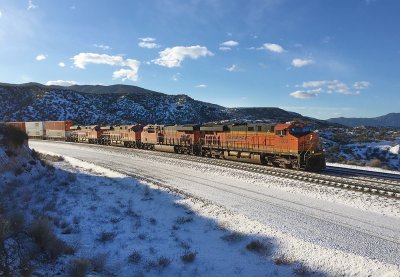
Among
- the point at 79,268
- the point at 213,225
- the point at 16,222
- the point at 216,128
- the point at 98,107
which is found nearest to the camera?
the point at 79,268

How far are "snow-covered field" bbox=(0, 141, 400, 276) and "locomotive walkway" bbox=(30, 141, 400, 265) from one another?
0.03 meters

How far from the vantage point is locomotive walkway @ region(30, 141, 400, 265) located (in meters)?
10.9

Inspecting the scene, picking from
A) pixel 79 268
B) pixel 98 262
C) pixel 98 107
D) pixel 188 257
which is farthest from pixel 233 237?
pixel 98 107

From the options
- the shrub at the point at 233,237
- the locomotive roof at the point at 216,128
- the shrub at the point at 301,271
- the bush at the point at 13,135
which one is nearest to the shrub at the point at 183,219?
the shrub at the point at 233,237

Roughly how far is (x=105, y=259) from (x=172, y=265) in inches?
67.7

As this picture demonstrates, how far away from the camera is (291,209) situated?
14664mm

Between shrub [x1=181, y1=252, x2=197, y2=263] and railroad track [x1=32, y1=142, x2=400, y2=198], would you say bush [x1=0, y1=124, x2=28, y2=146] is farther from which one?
shrub [x1=181, y1=252, x2=197, y2=263]

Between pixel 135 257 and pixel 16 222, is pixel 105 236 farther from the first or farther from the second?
pixel 16 222

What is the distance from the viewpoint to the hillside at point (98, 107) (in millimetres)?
103812

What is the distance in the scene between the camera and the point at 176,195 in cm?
1794

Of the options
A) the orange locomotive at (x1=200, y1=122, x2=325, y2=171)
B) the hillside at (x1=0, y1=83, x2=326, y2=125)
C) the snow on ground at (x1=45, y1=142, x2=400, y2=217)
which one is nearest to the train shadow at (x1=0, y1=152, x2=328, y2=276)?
the snow on ground at (x1=45, y1=142, x2=400, y2=217)

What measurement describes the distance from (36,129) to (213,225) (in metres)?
65.9

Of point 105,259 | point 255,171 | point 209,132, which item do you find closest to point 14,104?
point 209,132

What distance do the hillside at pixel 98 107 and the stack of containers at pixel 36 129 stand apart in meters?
26.5
